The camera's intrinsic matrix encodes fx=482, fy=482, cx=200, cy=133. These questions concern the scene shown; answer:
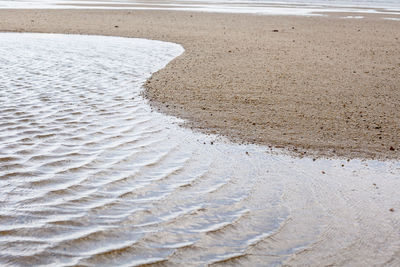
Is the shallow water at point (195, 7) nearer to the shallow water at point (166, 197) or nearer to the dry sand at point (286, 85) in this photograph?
the dry sand at point (286, 85)

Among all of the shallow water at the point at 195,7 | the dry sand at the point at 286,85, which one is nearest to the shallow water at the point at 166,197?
the dry sand at the point at 286,85

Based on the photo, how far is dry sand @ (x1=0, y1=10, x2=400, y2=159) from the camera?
20.4 ft

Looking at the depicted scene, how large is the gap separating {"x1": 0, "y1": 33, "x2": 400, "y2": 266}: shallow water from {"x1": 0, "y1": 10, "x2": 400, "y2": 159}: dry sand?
591 mm

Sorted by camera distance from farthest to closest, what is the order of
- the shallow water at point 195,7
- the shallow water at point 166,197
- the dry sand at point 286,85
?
the shallow water at point 195,7 → the dry sand at point 286,85 → the shallow water at point 166,197

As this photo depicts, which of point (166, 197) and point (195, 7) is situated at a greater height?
point (195, 7)

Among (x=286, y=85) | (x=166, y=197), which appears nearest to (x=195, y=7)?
(x=286, y=85)

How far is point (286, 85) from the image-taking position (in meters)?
8.96

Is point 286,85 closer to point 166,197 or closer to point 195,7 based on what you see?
point 166,197

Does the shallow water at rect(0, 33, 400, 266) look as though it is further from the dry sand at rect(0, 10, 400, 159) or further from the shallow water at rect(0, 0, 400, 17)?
the shallow water at rect(0, 0, 400, 17)

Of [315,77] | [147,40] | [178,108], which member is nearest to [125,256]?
[178,108]

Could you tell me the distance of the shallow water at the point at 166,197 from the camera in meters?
3.40

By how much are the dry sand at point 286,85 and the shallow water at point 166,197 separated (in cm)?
59

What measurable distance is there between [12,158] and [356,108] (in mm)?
5074

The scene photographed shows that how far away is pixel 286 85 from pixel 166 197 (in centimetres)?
529
